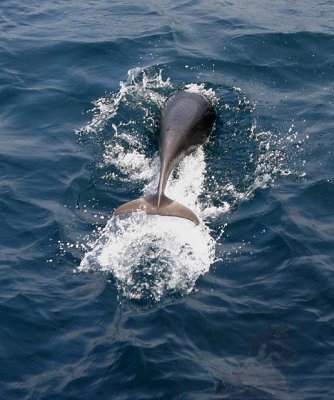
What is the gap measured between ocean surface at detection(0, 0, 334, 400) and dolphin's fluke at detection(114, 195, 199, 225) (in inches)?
19.5

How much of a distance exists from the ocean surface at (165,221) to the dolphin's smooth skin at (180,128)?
29cm

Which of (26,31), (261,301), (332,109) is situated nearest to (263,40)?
(332,109)

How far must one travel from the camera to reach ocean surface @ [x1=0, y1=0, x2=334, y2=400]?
9445 mm

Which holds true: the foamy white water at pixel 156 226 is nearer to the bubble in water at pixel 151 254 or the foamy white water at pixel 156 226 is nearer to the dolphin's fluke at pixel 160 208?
the bubble in water at pixel 151 254

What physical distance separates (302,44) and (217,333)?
38.3 ft

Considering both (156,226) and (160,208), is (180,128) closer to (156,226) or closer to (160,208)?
(156,226)

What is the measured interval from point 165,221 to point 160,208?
0.71 m

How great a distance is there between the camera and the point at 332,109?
16.2 m

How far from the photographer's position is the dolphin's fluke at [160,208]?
37.1 feet

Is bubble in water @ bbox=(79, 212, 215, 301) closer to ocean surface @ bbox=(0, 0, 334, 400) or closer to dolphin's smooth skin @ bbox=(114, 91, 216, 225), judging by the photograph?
ocean surface @ bbox=(0, 0, 334, 400)

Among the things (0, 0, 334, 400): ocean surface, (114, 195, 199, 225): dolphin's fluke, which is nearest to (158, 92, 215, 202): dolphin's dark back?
(0, 0, 334, 400): ocean surface

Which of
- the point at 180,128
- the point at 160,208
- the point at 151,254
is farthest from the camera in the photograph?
the point at 180,128

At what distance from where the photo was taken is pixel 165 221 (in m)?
12.1

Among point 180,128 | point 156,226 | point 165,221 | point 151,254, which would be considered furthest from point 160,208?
point 180,128
